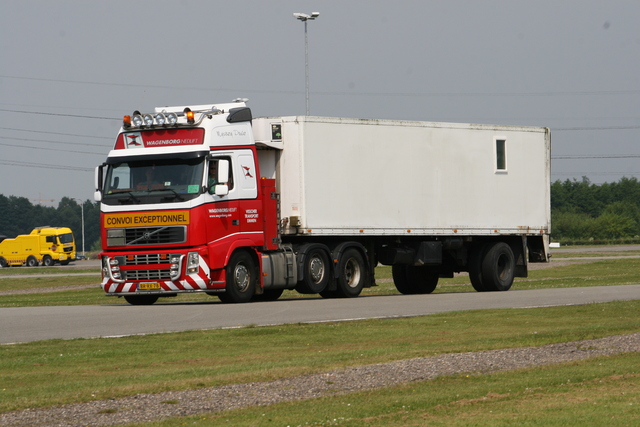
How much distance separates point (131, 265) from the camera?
22.7 metres

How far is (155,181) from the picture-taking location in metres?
22.4

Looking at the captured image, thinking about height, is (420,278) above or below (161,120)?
below

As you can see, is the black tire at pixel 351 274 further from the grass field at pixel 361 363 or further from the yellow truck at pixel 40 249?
the yellow truck at pixel 40 249

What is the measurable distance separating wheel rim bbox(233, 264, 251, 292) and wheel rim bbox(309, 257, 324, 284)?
1771mm

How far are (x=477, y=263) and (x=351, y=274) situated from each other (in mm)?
4415

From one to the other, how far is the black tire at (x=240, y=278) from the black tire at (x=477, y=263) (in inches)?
293

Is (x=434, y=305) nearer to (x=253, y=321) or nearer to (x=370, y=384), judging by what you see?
(x=253, y=321)

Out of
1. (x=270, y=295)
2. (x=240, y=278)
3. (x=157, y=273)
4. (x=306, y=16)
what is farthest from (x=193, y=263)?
(x=306, y=16)

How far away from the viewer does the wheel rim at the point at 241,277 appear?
2312 cm

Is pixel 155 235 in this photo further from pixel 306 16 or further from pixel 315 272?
pixel 306 16

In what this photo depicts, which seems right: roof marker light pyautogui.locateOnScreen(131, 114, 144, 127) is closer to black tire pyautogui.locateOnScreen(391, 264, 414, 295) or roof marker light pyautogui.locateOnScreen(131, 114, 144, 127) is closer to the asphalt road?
the asphalt road

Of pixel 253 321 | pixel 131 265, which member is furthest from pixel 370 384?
pixel 131 265

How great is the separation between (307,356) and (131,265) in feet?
34.5

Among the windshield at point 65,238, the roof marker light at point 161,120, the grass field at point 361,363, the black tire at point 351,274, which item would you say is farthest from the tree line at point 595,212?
the grass field at point 361,363
